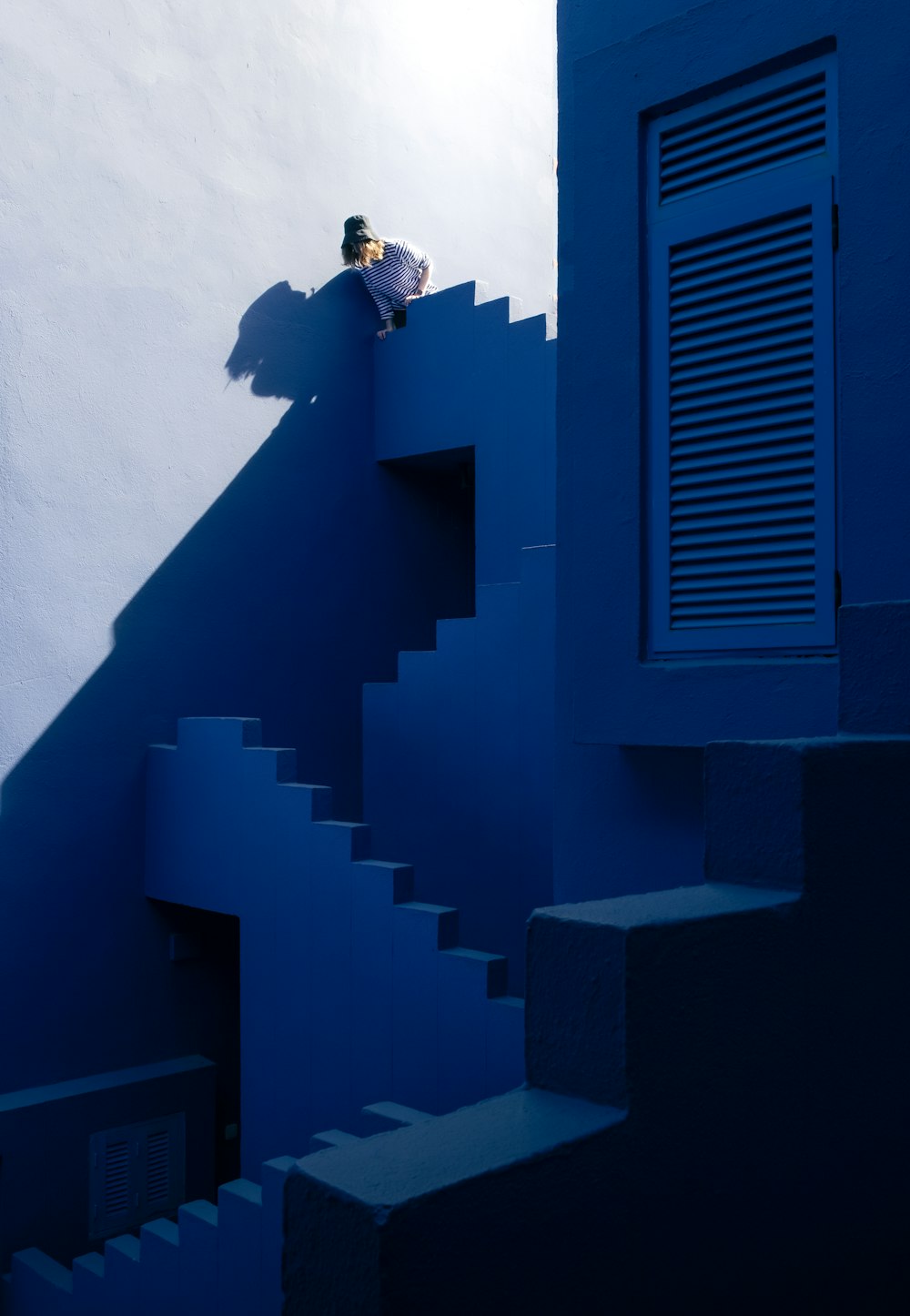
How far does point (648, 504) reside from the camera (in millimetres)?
3455

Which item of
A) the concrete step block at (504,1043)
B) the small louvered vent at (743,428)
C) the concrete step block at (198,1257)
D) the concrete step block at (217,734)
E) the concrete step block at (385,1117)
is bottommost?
the concrete step block at (198,1257)

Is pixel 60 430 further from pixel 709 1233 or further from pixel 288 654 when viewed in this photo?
pixel 709 1233

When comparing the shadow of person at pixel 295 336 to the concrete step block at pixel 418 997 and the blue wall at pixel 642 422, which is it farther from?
the blue wall at pixel 642 422

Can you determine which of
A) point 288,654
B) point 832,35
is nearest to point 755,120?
point 832,35

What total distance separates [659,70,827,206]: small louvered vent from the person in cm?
465

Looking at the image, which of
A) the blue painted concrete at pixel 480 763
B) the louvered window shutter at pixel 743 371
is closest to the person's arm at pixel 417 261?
the blue painted concrete at pixel 480 763

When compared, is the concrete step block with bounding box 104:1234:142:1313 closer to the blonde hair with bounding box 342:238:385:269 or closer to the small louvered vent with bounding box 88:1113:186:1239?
the small louvered vent with bounding box 88:1113:186:1239

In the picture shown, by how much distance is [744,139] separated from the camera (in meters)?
3.29

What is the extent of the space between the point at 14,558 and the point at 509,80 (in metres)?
5.24

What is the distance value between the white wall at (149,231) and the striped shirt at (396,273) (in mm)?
295

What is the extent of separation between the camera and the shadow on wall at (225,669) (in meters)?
6.64

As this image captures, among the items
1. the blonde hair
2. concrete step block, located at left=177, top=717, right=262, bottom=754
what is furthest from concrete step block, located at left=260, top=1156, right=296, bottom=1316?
the blonde hair

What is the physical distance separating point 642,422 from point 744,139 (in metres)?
0.76

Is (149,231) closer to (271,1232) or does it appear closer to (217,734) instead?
(217,734)
